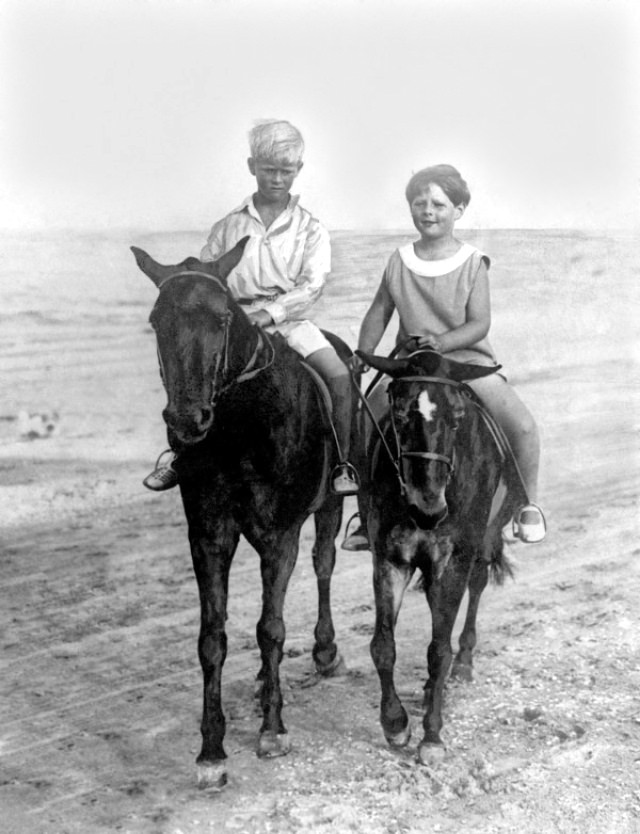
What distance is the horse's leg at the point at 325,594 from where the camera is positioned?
5.78 m

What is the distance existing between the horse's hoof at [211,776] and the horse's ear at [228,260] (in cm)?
221

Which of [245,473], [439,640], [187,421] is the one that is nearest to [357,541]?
[439,640]

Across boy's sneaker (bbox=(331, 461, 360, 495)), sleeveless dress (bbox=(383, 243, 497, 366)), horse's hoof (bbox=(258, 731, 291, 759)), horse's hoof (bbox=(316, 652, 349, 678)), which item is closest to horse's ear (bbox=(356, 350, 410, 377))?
sleeveless dress (bbox=(383, 243, 497, 366))

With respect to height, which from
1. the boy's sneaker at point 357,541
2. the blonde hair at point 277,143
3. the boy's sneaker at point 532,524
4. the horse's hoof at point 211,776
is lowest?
the horse's hoof at point 211,776

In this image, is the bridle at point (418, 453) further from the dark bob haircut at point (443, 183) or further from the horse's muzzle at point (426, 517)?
the dark bob haircut at point (443, 183)

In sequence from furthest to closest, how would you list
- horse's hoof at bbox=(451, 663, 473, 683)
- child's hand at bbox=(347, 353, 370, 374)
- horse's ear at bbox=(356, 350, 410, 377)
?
horse's hoof at bbox=(451, 663, 473, 683) → child's hand at bbox=(347, 353, 370, 374) → horse's ear at bbox=(356, 350, 410, 377)

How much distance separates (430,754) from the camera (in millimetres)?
4766

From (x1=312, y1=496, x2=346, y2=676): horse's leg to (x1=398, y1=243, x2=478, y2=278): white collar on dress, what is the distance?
147 cm

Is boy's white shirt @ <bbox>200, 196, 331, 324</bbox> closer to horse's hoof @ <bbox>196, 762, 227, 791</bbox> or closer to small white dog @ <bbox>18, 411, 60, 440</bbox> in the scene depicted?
horse's hoof @ <bbox>196, 762, 227, 791</bbox>

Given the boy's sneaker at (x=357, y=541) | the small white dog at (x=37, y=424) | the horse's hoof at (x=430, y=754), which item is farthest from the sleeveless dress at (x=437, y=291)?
the small white dog at (x=37, y=424)

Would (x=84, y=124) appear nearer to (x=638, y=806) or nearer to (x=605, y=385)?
(x=605, y=385)

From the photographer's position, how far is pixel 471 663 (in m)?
5.81

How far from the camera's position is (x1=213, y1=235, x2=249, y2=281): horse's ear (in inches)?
166

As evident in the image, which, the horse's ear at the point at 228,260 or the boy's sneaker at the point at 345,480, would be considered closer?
the horse's ear at the point at 228,260
